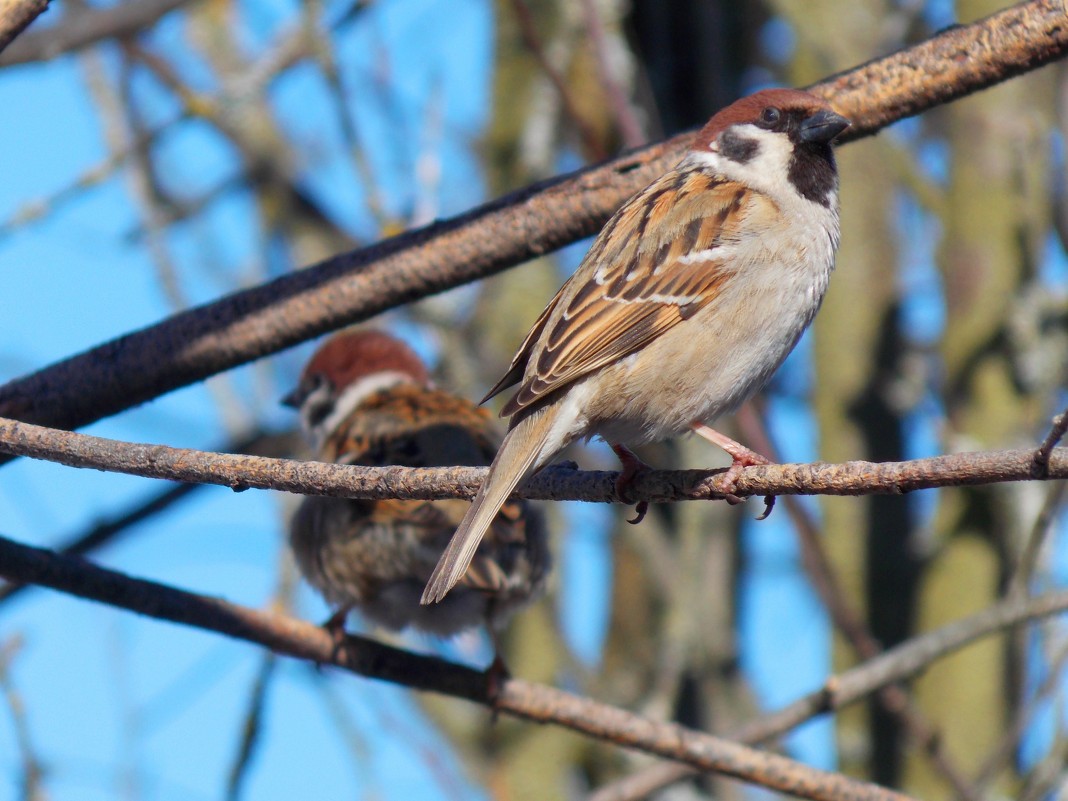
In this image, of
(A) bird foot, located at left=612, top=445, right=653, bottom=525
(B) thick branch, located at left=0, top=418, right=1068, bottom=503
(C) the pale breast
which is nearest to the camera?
(B) thick branch, located at left=0, top=418, right=1068, bottom=503

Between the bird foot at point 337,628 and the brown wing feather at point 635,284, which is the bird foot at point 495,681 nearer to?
the bird foot at point 337,628

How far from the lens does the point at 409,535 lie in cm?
375

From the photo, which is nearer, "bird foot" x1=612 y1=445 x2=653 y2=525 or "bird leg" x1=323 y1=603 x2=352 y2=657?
"bird foot" x1=612 y1=445 x2=653 y2=525

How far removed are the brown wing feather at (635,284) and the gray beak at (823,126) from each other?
20 centimetres

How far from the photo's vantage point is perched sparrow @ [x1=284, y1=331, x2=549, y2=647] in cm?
371

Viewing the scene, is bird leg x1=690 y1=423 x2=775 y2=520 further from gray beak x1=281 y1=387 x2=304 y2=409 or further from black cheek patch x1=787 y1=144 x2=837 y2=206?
gray beak x1=281 y1=387 x2=304 y2=409

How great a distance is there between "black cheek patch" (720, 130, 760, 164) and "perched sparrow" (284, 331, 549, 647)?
112 cm

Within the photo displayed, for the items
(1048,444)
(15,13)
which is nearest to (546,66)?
(15,13)

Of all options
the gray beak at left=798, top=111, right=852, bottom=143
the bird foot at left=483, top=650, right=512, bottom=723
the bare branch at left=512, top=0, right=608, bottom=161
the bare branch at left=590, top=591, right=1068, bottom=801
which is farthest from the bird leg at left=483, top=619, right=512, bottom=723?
the bare branch at left=512, top=0, right=608, bottom=161

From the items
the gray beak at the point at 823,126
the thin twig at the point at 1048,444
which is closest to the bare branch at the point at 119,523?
the gray beak at the point at 823,126

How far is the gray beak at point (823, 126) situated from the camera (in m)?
3.02

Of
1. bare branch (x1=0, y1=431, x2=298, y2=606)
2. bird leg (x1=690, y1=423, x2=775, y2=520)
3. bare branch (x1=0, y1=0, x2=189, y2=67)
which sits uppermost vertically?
bare branch (x1=0, y1=0, x2=189, y2=67)

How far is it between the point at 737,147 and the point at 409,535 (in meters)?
1.40

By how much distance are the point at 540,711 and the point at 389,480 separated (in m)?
1.28
